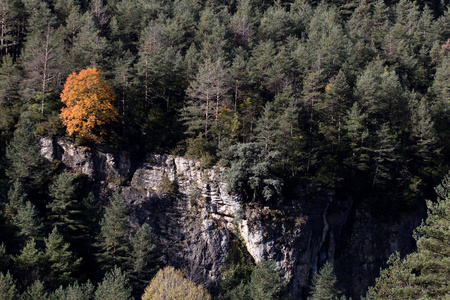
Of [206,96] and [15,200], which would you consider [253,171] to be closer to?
[206,96]

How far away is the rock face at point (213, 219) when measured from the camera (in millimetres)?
30797

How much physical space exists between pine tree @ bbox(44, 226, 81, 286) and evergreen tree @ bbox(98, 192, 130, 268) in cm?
216

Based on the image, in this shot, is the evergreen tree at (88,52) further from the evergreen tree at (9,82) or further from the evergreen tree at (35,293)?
the evergreen tree at (35,293)

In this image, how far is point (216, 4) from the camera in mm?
60344

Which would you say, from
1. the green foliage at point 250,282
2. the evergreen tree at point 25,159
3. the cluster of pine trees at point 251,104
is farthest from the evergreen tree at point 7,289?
the cluster of pine trees at point 251,104

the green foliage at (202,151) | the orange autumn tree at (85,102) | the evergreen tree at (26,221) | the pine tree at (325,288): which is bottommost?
the pine tree at (325,288)

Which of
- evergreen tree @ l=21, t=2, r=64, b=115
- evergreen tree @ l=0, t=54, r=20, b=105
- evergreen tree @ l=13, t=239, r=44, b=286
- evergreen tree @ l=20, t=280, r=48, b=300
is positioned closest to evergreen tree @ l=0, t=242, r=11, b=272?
evergreen tree @ l=13, t=239, r=44, b=286

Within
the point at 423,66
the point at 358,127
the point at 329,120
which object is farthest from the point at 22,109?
the point at 423,66

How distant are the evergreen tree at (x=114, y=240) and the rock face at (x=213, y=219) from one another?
3.43 m

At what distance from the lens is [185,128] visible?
1375 inches

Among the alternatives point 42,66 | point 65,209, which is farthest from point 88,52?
point 65,209

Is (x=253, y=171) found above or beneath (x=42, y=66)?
beneath

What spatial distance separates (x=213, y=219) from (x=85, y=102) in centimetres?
1490

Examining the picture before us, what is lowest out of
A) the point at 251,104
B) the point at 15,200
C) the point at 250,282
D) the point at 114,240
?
the point at 250,282
